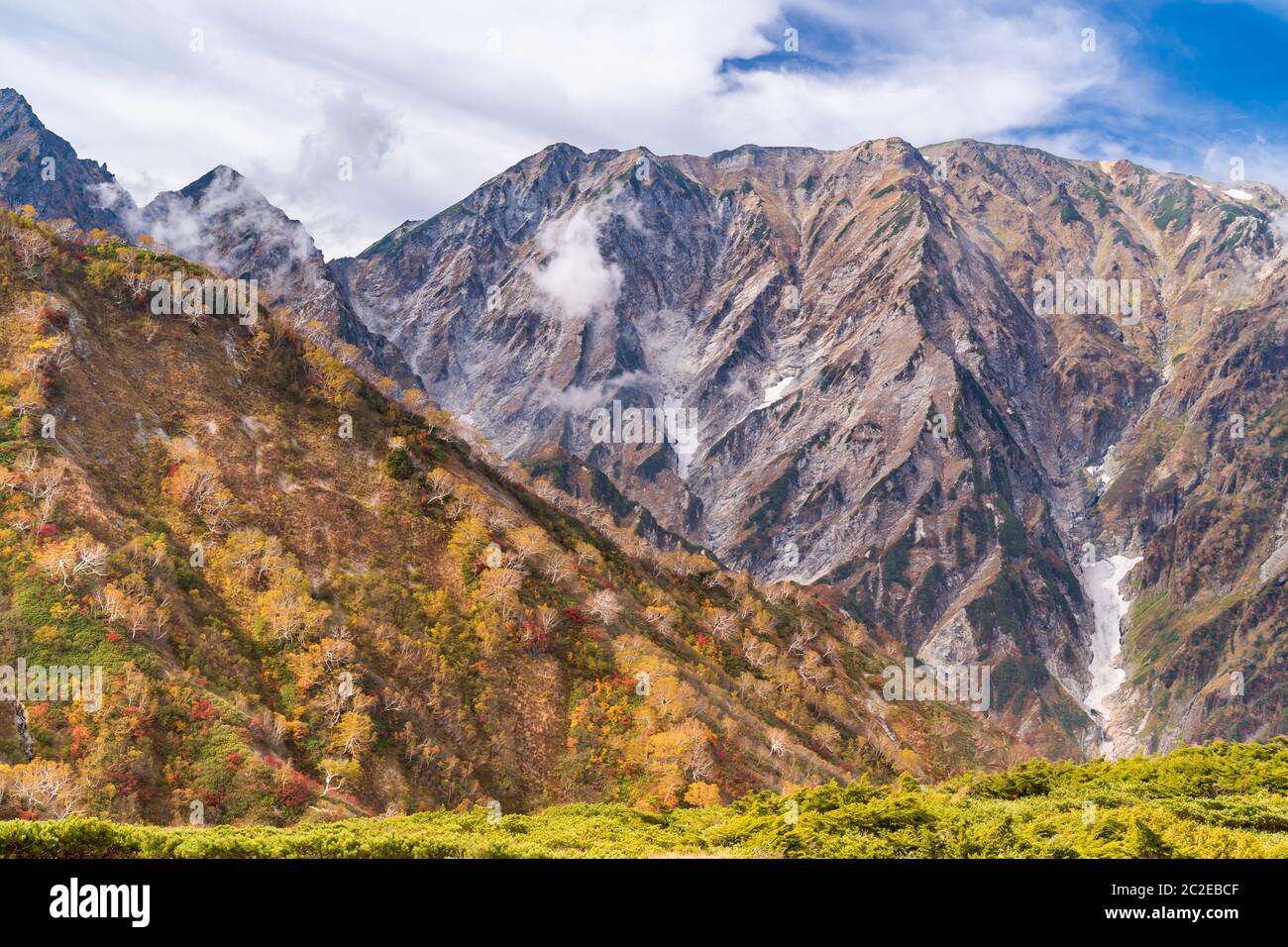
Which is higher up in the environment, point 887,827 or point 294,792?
point 887,827

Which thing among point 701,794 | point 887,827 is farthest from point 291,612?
point 887,827

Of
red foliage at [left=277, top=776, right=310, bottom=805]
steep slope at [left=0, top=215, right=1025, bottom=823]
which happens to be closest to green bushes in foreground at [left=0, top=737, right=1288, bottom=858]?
red foliage at [left=277, top=776, right=310, bottom=805]

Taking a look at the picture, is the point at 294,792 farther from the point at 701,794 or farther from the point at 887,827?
the point at 887,827

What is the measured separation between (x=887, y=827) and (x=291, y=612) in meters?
65.8

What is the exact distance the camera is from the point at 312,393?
120062 millimetres

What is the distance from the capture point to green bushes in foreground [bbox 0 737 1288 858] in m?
29.5

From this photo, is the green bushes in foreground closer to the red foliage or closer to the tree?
the red foliage

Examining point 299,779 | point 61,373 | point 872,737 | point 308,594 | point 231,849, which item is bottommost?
point 872,737

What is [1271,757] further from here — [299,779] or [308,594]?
[308,594]

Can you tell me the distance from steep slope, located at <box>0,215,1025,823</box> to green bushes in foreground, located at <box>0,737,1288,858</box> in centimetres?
2859

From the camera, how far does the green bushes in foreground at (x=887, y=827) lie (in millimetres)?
29484

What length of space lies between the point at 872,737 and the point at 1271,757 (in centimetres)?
9682

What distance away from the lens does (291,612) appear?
87812 mm
